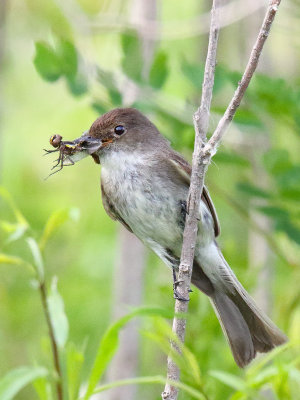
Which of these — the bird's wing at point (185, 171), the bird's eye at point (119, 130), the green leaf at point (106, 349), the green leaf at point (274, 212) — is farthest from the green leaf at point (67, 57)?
the green leaf at point (106, 349)

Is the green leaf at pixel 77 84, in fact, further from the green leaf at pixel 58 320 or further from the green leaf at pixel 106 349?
the green leaf at pixel 106 349

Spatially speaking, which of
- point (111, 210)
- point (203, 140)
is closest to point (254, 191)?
point (111, 210)

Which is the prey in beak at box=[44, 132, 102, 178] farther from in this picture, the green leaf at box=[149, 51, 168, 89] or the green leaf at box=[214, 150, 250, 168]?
the green leaf at box=[214, 150, 250, 168]

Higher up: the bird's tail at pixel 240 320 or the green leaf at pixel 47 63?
the green leaf at pixel 47 63

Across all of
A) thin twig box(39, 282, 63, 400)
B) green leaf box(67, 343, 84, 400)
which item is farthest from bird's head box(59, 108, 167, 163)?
green leaf box(67, 343, 84, 400)

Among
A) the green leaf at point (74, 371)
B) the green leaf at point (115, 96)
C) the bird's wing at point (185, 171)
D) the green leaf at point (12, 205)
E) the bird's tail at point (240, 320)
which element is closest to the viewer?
the green leaf at point (74, 371)

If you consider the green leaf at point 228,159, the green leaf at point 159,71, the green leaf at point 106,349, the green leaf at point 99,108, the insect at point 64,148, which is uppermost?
the green leaf at point 159,71

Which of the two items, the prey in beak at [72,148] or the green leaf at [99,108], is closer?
the prey in beak at [72,148]

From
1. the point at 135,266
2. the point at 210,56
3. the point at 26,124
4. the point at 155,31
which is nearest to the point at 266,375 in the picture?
the point at 210,56
